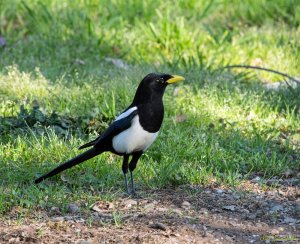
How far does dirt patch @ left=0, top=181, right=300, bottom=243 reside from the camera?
4.27m

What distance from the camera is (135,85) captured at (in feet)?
22.3

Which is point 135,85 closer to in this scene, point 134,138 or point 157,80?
point 157,80

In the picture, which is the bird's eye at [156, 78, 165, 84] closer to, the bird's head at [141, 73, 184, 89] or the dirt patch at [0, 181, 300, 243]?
the bird's head at [141, 73, 184, 89]

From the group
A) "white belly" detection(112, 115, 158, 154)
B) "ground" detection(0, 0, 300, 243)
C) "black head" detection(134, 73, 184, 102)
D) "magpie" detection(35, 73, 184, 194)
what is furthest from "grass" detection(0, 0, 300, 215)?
"black head" detection(134, 73, 184, 102)

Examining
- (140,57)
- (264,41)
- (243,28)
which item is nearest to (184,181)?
(140,57)

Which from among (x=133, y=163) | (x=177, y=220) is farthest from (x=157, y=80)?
(x=177, y=220)

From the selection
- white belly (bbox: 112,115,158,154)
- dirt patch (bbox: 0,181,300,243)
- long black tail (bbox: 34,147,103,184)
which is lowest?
dirt patch (bbox: 0,181,300,243)

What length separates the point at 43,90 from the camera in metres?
6.80

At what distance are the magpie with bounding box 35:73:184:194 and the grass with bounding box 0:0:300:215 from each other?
246 millimetres

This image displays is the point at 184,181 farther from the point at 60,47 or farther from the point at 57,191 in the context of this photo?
the point at 60,47

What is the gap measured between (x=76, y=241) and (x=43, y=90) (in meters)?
2.83

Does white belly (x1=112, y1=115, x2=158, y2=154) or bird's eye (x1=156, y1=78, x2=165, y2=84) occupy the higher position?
bird's eye (x1=156, y1=78, x2=165, y2=84)

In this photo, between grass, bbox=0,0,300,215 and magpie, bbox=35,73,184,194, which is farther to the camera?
grass, bbox=0,0,300,215

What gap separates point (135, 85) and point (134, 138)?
83.3 inches
